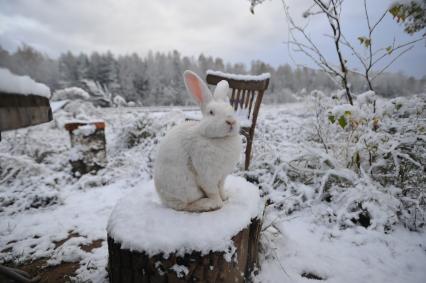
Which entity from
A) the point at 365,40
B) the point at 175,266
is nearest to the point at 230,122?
the point at 175,266

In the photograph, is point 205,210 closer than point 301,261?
Yes

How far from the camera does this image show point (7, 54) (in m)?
0.83

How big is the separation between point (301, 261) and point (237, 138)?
3.64ft

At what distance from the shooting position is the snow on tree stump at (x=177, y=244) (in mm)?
1196

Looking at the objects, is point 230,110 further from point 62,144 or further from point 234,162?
point 62,144

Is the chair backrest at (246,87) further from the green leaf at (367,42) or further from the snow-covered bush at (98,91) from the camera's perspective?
the snow-covered bush at (98,91)

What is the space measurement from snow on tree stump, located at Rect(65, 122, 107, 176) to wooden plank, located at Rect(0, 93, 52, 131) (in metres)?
3.31

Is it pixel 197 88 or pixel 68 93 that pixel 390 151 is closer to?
pixel 197 88

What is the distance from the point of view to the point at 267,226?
1908 mm

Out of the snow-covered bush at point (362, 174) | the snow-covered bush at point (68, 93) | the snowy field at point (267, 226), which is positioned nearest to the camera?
the snowy field at point (267, 226)

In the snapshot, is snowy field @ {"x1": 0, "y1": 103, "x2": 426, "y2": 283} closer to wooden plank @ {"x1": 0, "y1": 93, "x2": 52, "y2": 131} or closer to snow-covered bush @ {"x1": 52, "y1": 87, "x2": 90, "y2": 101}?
wooden plank @ {"x1": 0, "y1": 93, "x2": 52, "y2": 131}

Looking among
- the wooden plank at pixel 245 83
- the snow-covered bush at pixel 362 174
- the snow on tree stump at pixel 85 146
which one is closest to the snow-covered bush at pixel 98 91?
the snow on tree stump at pixel 85 146

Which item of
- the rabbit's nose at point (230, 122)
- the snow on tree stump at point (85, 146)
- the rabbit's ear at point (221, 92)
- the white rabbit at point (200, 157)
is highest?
the rabbit's ear at point (221, 92)

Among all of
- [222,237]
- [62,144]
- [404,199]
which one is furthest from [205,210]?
[62,144]
